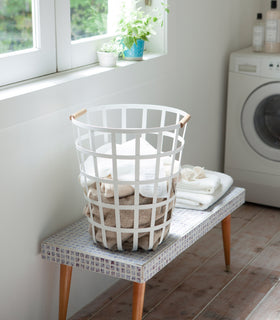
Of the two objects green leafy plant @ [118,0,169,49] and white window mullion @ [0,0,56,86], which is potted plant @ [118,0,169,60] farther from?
white window mullion @ [0,0,56,86]

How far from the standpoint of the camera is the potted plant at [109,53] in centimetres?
216

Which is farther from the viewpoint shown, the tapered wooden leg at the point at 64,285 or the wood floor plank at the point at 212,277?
the wood floor plank at the point at 212,277

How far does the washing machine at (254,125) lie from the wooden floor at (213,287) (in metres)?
0.37

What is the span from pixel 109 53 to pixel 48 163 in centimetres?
53

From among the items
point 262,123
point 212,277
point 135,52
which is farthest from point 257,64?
point 212,277

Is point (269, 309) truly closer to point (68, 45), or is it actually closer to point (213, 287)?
point (213, 287)

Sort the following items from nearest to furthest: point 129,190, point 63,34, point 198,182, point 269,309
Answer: point 129,190 < point 63,34 < point 269,309 < point 198,182

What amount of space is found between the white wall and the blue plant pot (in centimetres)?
5

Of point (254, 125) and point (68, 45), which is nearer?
point (68, 45)

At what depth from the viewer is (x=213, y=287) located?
7.48ft

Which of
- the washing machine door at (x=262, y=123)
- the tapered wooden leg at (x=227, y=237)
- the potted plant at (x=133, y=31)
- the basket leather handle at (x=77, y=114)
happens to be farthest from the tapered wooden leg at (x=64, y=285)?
the washing machine door at (x=262, y=123)

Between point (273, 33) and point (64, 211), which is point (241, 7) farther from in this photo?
point (64, 211)

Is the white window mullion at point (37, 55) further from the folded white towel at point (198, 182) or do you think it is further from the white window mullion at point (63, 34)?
the folded white towel at point (198, 182)

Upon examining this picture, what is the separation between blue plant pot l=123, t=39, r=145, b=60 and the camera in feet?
7.51
